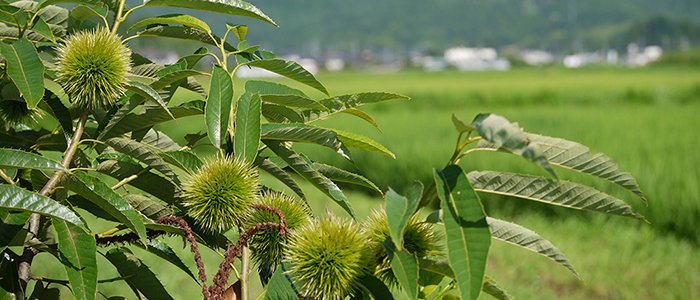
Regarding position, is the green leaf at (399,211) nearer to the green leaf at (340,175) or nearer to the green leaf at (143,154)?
the green leaf at (340,175)

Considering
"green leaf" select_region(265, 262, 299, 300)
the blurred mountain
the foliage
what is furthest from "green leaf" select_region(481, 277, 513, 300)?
the blurred mountain

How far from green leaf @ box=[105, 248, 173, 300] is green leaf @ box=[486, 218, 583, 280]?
463mm

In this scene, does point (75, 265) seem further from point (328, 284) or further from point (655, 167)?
point (655, 167)

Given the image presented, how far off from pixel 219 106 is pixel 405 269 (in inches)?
12.1

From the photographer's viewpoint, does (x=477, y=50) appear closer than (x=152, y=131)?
No

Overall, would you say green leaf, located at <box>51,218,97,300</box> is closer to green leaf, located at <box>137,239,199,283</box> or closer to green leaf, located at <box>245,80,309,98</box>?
green leaf, located at <box>137,239,199,283</box>

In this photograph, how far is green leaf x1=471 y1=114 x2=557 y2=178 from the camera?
315 mm

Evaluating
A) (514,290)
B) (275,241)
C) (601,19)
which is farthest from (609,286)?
(601,19)

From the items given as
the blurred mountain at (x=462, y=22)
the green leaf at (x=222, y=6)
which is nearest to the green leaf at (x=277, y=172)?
the green leaf at (x=222, y=6)

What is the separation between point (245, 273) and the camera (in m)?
0.50

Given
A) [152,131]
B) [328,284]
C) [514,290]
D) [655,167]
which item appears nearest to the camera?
[328,284]

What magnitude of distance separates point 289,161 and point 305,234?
10 cm

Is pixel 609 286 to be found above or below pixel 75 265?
below

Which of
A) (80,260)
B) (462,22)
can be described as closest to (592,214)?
(80,260)
